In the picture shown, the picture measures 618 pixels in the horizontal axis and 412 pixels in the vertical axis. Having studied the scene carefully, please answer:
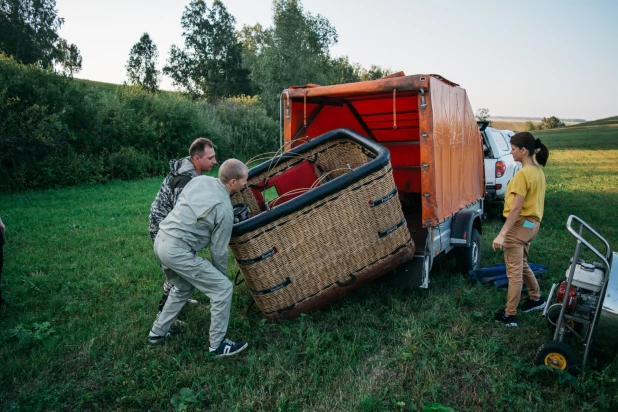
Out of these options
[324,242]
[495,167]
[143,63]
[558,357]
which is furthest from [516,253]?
[143,63]

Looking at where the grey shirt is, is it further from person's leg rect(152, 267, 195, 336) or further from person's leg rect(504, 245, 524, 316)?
person's leg rect(504, 245, 524, 316)

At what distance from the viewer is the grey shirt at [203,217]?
143 inches

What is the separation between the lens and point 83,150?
58.2ft

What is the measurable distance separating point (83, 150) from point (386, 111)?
15.2 metres

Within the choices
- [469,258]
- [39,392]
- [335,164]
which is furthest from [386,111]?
[39,392]

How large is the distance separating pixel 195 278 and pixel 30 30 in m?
→ 46.8

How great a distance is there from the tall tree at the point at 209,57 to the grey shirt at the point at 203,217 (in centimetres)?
4823

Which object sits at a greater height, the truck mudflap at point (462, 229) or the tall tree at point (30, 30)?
the tall tree at point (30, 30)

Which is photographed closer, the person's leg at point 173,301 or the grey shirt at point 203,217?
the grey shirt at point 203,217

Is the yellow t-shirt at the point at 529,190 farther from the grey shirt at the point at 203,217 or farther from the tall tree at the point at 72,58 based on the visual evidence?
the tall tree at the point at 72,58

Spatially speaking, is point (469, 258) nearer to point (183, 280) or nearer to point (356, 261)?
point (356, 261)

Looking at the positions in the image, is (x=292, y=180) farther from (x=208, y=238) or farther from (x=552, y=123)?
(x=552, y=123)

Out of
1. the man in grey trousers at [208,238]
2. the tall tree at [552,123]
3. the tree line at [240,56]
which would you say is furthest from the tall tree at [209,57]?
the tall tree at [552,123]

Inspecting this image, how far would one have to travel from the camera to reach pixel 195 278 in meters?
3.78
